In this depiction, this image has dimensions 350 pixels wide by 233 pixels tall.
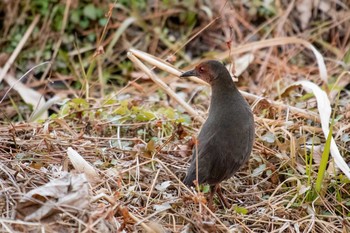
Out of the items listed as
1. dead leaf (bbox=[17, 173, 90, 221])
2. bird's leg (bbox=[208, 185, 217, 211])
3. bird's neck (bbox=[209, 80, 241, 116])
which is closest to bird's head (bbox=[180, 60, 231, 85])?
bird's neck (bbox=[209, 80, 241, 116])

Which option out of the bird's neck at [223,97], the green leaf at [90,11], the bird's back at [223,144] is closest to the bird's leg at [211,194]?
the bird's back at [223,144]

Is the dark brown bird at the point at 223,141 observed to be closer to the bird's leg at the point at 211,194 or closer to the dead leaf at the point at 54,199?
the bird's leg at the point at 211,194

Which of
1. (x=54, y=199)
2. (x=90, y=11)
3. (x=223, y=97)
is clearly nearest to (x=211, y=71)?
(x=223, y=97)

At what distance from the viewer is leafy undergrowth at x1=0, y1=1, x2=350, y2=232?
351cm

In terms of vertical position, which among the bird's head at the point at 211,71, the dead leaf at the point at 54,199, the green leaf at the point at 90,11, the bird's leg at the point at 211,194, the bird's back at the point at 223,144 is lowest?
the green leaf at the point at 90,11

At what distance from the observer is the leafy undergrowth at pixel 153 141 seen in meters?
3.51

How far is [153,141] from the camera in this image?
4.32 meters

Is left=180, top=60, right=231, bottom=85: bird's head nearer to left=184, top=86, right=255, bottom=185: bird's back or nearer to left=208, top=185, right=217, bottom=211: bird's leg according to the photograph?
left=184, top=86, right=255, bottom=185: bird's back

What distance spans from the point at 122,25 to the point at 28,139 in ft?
8.75

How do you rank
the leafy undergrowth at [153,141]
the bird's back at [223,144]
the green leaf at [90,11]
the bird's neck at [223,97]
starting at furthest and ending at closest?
1. the green leaf at [90,11]
2. the bird's neck at [223,97]
3. the bird's back at [223,144]
4. the leafy undergrowth at [153,141]

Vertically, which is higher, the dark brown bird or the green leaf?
the dark brown bird

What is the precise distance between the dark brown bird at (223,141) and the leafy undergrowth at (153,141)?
0.13 meters

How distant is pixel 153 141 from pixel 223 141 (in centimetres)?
56

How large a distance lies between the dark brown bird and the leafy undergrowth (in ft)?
0.41
